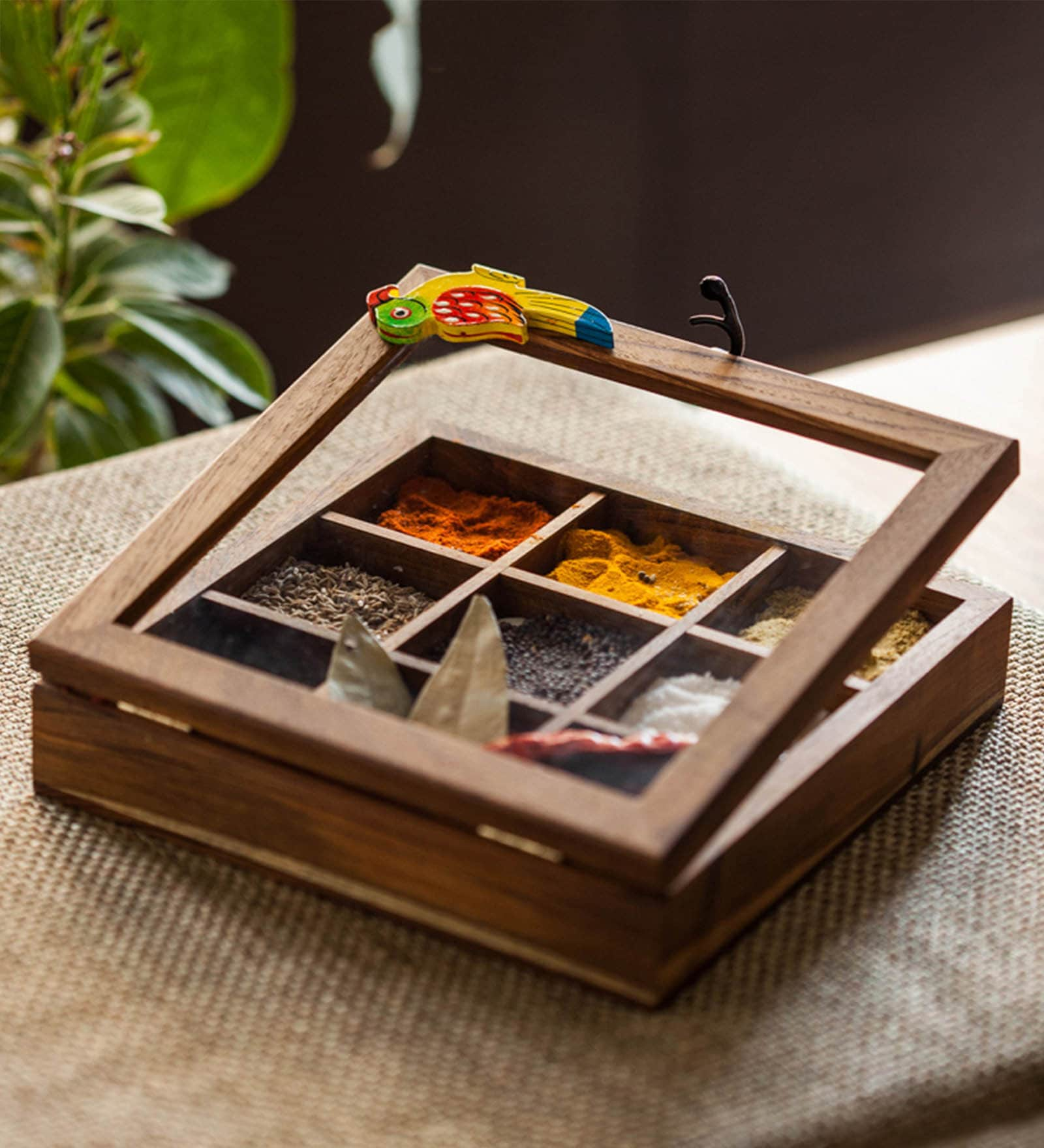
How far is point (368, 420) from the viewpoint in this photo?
1.33m

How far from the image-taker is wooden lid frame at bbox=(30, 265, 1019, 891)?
659 mm

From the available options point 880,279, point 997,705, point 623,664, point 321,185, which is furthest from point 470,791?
point 880,279

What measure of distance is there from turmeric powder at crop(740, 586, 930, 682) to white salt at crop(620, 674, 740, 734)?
0.04 metres

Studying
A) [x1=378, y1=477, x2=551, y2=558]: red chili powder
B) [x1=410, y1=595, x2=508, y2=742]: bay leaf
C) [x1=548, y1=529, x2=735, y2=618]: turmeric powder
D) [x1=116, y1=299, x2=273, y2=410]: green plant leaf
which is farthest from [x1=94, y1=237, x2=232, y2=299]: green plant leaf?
[x1=410, y1=595, x2=508, y2=742]: bay leaf

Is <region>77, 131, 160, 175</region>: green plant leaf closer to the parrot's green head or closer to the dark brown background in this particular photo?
the parrot's green head

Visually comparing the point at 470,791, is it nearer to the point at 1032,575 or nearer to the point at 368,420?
the point at 368,420

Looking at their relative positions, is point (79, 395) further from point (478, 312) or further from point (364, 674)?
point (364, 674)

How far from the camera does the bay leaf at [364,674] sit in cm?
76

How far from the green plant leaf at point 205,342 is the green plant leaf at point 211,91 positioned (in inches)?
5.9

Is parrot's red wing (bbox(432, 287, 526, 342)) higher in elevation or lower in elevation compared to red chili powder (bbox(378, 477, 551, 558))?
higher

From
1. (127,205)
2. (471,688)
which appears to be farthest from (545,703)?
(127,205)

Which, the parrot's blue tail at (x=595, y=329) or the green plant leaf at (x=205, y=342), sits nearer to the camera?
the parrot's blue tail at (x=595, y=329)

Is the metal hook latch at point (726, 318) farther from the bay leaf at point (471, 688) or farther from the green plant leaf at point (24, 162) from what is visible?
the green plant leaf at point (24, 162)

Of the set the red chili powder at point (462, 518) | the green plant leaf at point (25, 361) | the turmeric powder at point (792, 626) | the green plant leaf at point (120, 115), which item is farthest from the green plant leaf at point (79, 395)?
the turmeric powder at point (792, 626)
